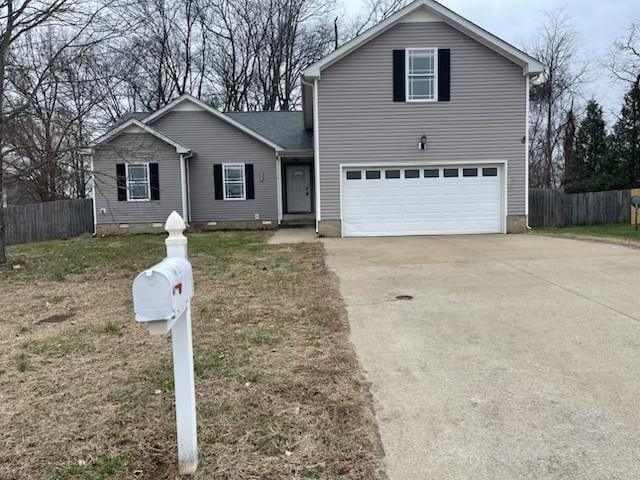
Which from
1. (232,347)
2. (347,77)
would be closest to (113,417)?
(232,347)

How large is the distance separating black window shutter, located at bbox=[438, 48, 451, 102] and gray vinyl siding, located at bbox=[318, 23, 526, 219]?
0.40 ft

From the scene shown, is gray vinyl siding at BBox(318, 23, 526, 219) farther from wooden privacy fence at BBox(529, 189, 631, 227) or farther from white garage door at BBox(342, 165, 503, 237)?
wooden privacy fence at BBox(529, 189, 631, 227)

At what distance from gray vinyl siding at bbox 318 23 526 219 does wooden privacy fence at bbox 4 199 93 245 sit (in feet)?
33.1

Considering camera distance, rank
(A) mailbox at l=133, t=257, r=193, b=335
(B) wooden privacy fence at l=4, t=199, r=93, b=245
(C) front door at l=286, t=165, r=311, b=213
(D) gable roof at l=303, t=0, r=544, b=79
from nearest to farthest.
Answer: (A) mailbox at l=133, t=257, r=193, b=335, (D) gable roof at l=303, t=0, r=544, b=79, (B) wooden privacy fence at l=4, t=199, r=93, b=245, (C) front door at l=286, t=165, r=311, b=213

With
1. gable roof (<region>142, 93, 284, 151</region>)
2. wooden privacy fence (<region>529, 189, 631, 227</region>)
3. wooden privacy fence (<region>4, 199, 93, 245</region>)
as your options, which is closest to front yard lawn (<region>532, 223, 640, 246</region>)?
wooden privacy fence (<region>529, 189, 631, 227</region>)

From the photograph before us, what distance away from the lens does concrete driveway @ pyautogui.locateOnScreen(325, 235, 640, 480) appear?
2514 millimetres

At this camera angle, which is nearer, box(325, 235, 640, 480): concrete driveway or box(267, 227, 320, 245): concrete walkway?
box(325, 235, 640, 480): concrete driveway

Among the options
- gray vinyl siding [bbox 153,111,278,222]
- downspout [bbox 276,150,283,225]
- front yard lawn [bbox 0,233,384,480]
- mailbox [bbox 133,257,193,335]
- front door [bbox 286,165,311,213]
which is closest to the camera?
mailbox [bbox 133,257,193,335]

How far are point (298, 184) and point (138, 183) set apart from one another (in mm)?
5802

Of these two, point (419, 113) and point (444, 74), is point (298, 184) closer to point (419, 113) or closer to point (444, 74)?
point (419, 113)

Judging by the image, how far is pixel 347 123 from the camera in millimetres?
13648

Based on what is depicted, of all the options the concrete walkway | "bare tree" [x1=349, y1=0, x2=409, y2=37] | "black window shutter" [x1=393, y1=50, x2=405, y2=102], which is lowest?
the concrete walkway

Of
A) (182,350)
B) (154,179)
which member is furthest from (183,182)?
(182,350)

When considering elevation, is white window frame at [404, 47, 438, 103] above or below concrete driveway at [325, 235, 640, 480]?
above
